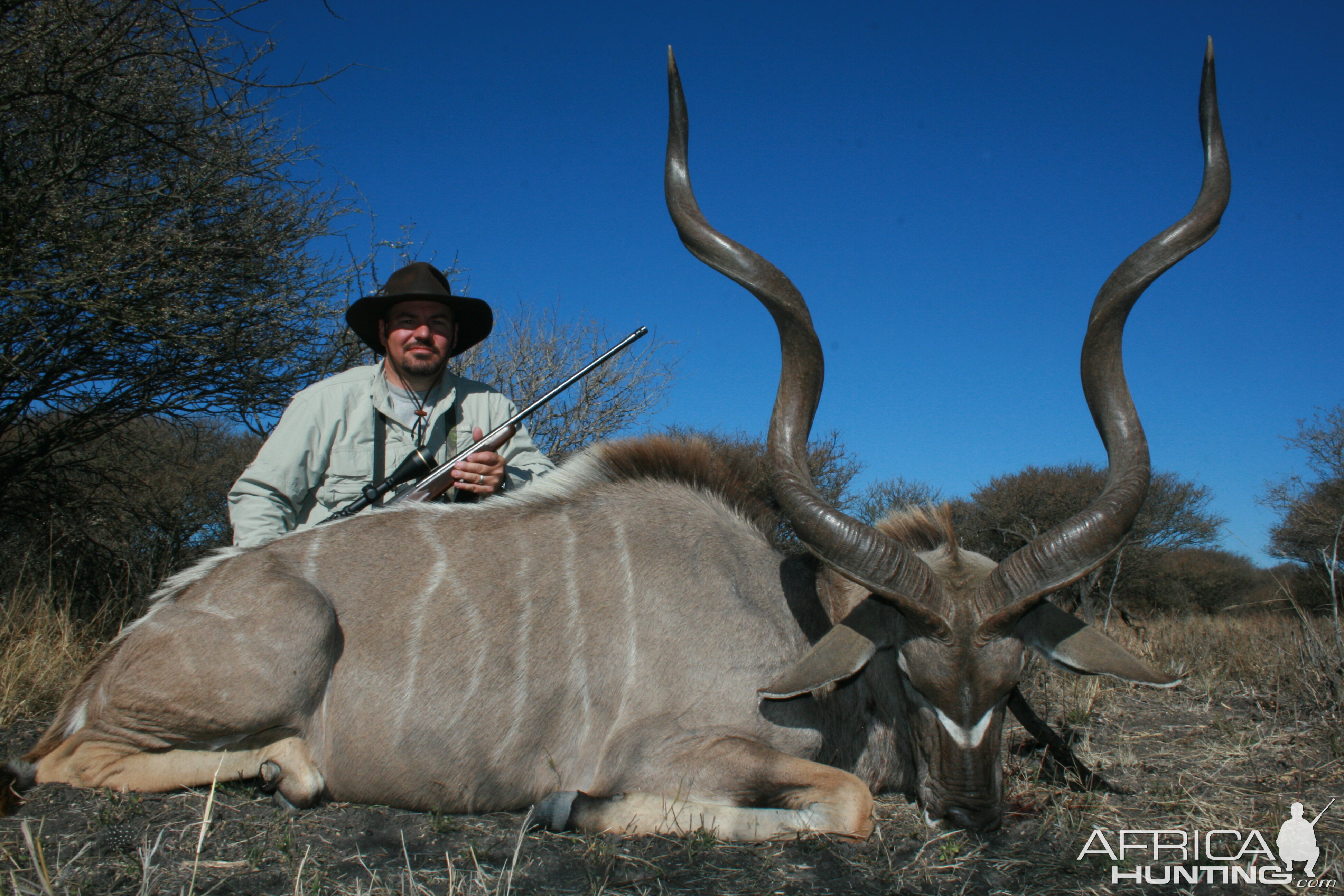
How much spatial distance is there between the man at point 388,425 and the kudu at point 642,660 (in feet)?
2.63

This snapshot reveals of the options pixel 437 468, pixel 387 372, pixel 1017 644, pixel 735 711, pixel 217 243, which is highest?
pixel 217 243

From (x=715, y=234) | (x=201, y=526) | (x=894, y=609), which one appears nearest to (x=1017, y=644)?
(x=894, y=609)

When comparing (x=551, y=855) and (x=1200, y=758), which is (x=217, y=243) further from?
(x=1200, y=758)

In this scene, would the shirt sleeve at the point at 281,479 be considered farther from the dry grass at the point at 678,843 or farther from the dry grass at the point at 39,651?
the dry grass at the point at 678,843

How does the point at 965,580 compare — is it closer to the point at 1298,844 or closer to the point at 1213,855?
the point at 1213,855

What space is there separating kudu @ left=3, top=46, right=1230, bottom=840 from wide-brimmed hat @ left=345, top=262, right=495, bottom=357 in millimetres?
1525

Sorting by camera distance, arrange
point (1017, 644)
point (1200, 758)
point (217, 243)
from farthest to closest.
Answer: point (217, 243), point (1200, 758), point (1017, 644)

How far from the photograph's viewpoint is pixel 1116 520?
8.20 ft

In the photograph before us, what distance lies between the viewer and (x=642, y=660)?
2787 mm

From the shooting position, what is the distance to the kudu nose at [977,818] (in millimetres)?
2385

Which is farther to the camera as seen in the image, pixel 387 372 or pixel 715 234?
pixel 387 372

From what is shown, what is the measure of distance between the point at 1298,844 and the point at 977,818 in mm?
814

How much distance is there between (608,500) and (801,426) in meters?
0.82

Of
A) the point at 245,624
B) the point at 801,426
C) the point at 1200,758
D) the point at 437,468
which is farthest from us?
the point at 437,468
